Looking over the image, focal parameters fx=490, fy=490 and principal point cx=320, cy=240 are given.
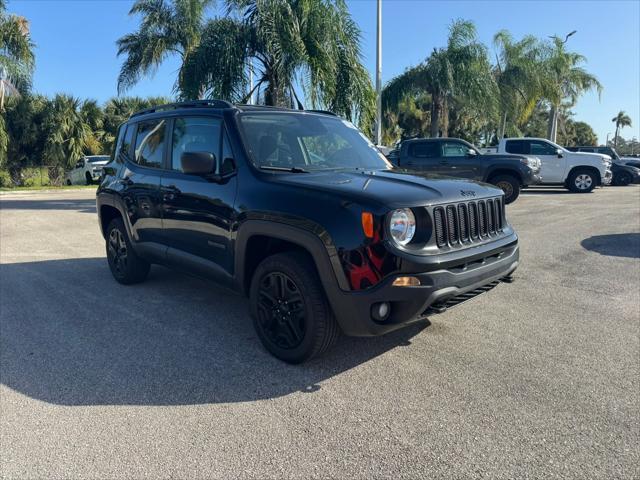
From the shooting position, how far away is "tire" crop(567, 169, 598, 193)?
16.9 meters

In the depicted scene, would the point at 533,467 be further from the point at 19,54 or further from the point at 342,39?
the point at 19,54

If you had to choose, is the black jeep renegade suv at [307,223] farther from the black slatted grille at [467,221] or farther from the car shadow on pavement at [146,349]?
the car shadow on pavement at [146,349]

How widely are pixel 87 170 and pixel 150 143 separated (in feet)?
70.0

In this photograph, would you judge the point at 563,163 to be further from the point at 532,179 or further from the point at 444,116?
the point at 444,116

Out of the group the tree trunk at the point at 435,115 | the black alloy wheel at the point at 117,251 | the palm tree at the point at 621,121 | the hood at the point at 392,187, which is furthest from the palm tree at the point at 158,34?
the palm tree at the point at 621,121

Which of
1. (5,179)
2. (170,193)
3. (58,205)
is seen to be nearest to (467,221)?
(170,193)

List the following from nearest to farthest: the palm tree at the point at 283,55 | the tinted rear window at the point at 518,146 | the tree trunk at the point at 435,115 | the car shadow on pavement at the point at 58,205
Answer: the palm tree at the point at 283,55, the car shadow on pavement at the point at 58,205, the tinted rear window at the point at 518,146, the tree trunk at the point at 435,115

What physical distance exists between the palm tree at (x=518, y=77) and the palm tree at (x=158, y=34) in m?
16.0

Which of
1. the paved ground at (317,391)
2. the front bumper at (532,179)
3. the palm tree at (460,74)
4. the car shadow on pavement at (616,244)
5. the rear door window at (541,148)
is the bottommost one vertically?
the paved ground at (317,391)

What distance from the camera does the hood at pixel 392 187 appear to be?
312cm

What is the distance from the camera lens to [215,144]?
163 inches

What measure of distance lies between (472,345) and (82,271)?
5147mm

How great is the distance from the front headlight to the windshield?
46.3 inches

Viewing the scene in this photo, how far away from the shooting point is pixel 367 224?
299 centimetres
